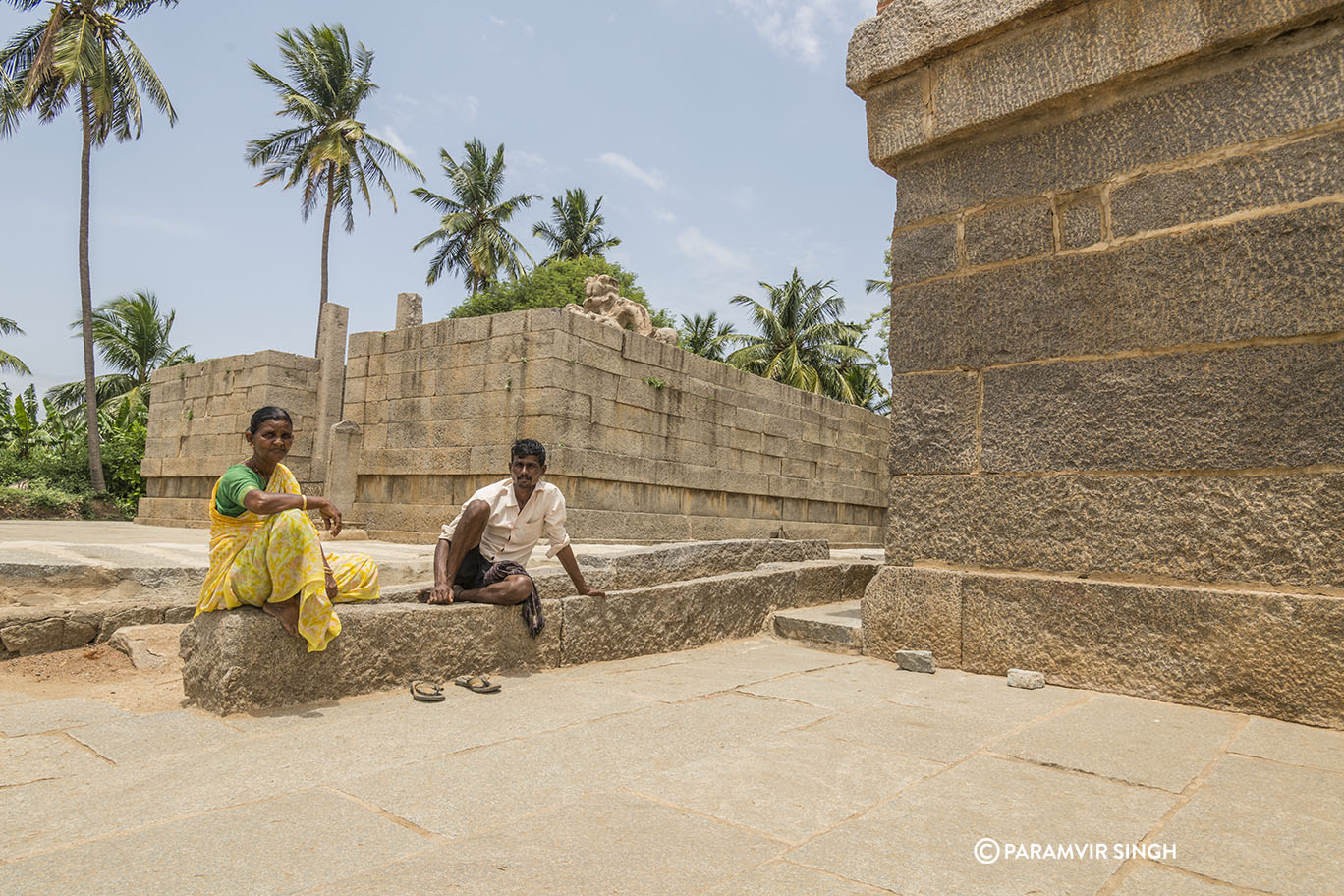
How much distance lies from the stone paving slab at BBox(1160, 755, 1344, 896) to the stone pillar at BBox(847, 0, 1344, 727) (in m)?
0.94

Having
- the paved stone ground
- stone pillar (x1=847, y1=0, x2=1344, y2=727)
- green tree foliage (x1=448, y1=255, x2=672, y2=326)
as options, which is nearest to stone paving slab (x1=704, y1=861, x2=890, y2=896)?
the paved stone ground

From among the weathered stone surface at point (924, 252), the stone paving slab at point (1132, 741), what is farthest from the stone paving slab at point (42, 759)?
the weathered stone surface at point (924, 252)

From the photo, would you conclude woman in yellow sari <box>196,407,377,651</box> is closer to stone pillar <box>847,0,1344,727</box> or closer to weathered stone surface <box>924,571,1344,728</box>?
stone pillar <box>847,0,1344,727</box>

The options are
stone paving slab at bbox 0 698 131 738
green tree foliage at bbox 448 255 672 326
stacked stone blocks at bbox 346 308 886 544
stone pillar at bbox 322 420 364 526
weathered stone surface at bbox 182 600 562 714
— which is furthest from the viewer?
green tree foliage at bbox 448 255 672 326

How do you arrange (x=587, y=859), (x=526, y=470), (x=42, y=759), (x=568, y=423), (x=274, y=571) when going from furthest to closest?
(x=568, y=423) < (x=526, y=470) < (x=274, y=571) < (x=42, y=759) < (x=587, y=859)

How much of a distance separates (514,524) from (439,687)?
1046 mm

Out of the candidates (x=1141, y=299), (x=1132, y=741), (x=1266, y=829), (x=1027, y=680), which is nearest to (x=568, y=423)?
(x=1027, y=680)

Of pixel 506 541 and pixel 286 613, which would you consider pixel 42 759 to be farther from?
pixel 506 541

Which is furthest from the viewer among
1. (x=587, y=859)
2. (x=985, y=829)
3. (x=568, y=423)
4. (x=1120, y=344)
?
(x=568, y=423)

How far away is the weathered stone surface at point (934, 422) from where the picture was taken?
4.32m

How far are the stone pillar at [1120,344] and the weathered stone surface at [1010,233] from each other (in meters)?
0.01

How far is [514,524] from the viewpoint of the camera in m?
4.43

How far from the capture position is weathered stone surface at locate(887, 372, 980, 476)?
14.2 ft

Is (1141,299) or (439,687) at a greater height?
(1141,299)
